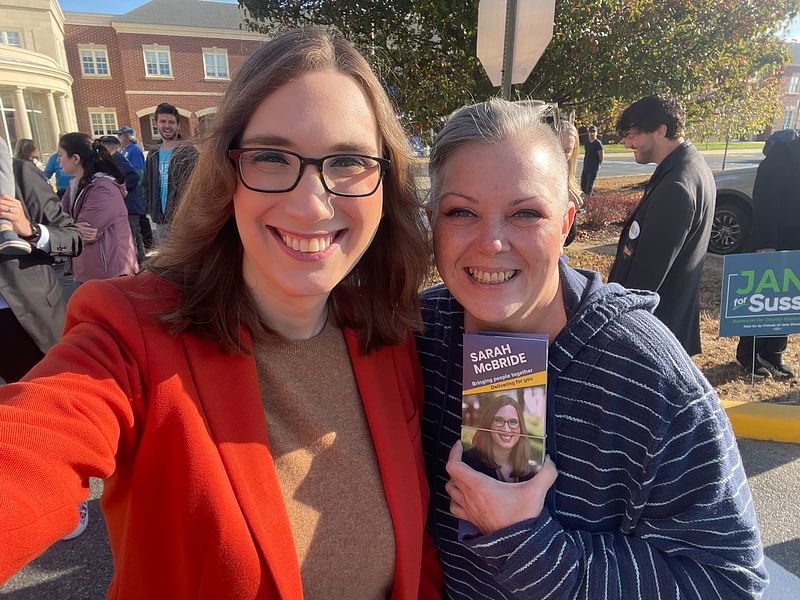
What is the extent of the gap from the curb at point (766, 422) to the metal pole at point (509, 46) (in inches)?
120

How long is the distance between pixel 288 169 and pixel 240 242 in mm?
320

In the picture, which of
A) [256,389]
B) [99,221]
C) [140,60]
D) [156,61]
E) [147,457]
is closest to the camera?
[147,457]

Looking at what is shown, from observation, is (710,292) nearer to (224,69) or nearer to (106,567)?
(106,567)

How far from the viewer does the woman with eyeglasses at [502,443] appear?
125cm

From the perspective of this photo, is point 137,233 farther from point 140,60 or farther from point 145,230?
point 140,60

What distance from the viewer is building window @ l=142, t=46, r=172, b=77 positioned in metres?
37.6

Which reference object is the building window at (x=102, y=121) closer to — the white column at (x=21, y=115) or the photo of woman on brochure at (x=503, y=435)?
the white column at (x=21, y=115)

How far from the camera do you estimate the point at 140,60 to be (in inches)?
1474

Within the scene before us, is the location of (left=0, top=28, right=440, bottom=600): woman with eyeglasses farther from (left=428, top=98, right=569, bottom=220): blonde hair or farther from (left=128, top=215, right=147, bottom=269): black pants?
(left=128, top=215, right=147, bottom=269): black pants

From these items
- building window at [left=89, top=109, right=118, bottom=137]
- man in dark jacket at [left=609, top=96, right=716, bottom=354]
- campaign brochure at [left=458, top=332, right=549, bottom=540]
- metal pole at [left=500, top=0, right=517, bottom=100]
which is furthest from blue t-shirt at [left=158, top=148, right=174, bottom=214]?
building window at [left=89, top=109, right=118, bottom=137]

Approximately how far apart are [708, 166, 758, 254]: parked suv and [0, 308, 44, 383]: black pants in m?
8.75

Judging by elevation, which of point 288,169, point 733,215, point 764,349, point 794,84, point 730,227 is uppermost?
point 794,84

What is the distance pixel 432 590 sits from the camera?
152 centimetres

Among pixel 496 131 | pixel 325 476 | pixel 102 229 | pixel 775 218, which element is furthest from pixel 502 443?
pixel 775 218
